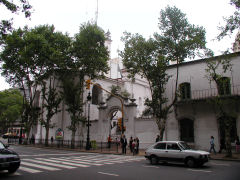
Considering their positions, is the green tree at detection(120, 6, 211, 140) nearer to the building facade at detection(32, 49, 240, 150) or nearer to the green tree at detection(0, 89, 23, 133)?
the building facade at detection(32, 49, 240, 150)

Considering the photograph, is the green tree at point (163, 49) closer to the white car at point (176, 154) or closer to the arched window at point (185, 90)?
the arched window at point (185, 90)

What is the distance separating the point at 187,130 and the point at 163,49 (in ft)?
30.1

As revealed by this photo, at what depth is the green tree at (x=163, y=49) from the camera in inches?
798

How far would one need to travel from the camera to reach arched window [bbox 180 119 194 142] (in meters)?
22.4

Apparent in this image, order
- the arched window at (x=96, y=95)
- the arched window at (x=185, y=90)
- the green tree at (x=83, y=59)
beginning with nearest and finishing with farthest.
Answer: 1. the arched window at (x=185, y=90)
2. the green tree at (x=83, y=59)
3. the arched window at (x=96, y=95)

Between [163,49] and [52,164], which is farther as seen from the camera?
[163,49]

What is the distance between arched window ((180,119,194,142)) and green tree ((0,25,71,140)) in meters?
17.4

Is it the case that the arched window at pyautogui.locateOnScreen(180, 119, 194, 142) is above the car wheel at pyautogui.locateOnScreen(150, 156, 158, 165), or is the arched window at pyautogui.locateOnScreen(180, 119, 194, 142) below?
above

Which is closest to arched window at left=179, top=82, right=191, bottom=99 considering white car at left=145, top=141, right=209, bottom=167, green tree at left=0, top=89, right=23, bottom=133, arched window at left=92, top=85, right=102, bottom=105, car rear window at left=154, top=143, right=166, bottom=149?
car rear window at left=154, top=143, right=166, bottom=149

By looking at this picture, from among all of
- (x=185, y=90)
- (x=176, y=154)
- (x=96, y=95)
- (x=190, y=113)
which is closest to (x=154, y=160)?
(x=176, y=154)

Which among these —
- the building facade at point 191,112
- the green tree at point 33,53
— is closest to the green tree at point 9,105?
the green tree at point 33,53

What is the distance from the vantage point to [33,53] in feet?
94.1

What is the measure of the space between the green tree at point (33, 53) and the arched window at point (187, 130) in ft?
57.1

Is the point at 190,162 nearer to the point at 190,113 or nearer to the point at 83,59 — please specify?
the point at 190,113
